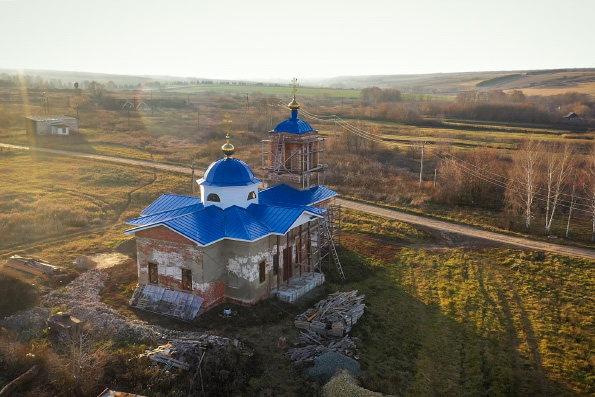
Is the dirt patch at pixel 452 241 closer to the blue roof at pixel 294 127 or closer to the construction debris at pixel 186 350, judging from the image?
the blue roof at pixel 294 127

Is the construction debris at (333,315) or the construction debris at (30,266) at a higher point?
the construction debris at (30,266)

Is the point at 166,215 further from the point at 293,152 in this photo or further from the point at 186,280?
the point at 293,152

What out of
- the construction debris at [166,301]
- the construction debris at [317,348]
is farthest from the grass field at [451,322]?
the construction debris at [166,301]

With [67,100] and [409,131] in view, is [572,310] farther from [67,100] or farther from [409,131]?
[67,100]

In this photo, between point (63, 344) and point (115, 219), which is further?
point (115, 219)

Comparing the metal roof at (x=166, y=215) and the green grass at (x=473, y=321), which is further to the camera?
the metal roof at (x=166, y=215)

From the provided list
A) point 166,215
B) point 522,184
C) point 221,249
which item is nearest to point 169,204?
point 166,215

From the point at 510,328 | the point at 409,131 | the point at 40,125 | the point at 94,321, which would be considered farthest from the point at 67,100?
the point at 510,328
